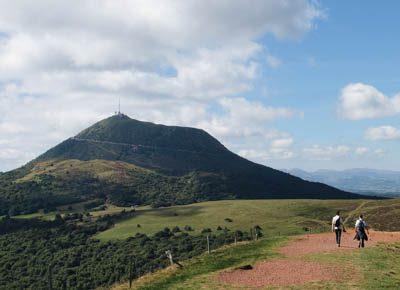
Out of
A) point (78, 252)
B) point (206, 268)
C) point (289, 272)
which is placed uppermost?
point (289, 272)

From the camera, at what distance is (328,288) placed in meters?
28.5

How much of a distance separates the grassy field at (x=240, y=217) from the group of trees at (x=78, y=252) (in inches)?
327

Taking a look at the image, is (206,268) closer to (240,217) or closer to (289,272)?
(289,272)

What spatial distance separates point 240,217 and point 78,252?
52872 millimetres

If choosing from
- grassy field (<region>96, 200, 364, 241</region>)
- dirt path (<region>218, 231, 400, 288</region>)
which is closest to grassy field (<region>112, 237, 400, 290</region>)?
dirt path (<region>218, 231, 400, 288</region>)

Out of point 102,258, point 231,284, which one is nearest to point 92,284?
point 102,258

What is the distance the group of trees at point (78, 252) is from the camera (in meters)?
106

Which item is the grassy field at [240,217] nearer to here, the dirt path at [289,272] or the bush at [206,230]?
the bush at [206,230]

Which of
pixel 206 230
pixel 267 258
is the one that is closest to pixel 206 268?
pixel 267 258

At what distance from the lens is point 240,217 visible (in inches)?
6019

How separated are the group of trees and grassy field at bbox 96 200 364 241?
27.3 feet

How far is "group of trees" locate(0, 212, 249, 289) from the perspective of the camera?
106 metres

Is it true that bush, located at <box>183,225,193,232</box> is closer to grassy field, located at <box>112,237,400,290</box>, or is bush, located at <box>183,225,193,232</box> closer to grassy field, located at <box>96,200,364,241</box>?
grassy field, located at <box>96,200,364,241</box>

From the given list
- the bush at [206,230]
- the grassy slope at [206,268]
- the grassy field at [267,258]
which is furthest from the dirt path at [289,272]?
the bush at [206,230]
